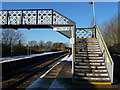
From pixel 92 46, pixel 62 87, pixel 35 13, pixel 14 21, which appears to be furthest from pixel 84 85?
pixel 14 21

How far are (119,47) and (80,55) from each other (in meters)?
6.70

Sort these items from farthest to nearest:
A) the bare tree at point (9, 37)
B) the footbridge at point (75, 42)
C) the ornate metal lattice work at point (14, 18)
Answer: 1. the bare tree at point (9, 37)
2. the ornate metal lattice work at point (14, 18)
3. the footbridge at point (75, 42)

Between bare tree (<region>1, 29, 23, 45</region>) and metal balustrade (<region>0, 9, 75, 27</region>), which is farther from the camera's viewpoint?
bare tree (<region>1, 29, 23, 45</region>)

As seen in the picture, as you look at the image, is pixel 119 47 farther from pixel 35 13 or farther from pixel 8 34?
pixel 8 34

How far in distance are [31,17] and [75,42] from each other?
431 cm

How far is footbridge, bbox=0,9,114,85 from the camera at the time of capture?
9.06 metres

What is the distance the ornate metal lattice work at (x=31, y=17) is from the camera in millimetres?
11766

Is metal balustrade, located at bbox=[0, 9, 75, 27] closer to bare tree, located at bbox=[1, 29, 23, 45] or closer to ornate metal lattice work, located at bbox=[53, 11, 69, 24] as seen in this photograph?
ornate metal lattice work, located at bbox=[53, 11, 69, 24]

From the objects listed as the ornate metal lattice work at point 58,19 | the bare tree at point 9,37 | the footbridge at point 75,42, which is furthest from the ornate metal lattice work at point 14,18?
the bare tree at point 9,37

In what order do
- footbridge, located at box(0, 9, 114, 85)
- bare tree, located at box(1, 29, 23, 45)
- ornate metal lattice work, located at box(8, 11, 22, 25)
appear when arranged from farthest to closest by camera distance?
bare tree, located at box(1, 29, 23, 45)
ornate metal lattice work, located at box(8, 11, 22, 25)
footbridge, located at box(0, 9, 114, 85)

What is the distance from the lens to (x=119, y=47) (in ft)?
49.5

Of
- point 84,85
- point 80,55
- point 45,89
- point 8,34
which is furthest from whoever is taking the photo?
point 8,34

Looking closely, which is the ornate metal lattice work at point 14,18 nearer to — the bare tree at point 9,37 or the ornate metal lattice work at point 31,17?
the ornate metal lattice work at point 31,17

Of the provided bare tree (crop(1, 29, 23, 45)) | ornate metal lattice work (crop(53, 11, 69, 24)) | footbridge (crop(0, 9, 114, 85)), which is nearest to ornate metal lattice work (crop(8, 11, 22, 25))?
footbridge (crop(0, 9, 114, 85))
